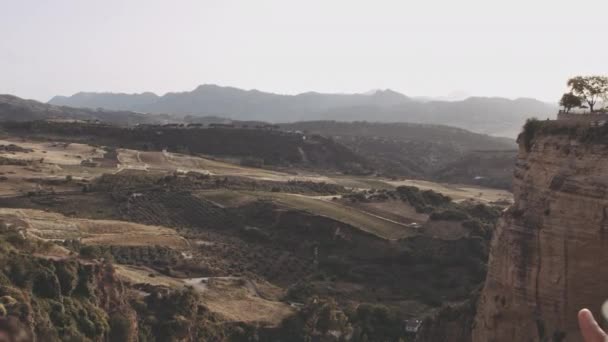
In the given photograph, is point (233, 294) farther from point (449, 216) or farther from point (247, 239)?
point (449, 216)

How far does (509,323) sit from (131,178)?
65.4 metres

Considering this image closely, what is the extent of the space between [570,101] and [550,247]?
755 cm

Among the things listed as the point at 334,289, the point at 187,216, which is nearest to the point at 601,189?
the point at 334,289

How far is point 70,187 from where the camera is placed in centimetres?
7094

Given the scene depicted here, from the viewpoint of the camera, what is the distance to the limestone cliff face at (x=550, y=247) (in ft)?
57.0

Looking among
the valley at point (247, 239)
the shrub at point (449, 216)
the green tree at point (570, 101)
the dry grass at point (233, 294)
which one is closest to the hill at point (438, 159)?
the valley at point (247, 239)

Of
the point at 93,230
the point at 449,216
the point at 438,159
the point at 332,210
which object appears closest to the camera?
the point at 93,230

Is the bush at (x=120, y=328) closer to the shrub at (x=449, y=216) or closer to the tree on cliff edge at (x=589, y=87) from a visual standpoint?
the tree on cliff edge at (x=589, y=87)

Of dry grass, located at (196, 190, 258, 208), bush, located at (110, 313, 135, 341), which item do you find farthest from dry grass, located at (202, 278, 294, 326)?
dry grass, located at (196, 190, 258, 208)

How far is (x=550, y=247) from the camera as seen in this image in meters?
18.6

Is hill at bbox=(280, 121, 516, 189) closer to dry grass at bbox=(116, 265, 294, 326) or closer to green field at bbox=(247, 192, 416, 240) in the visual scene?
green field at bbox=(247, 192, 416, 240)

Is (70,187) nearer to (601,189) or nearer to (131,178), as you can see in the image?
(131,178)

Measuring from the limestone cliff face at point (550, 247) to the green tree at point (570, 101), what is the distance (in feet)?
10.6

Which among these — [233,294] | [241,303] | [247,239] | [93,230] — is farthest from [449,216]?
[93,230]
